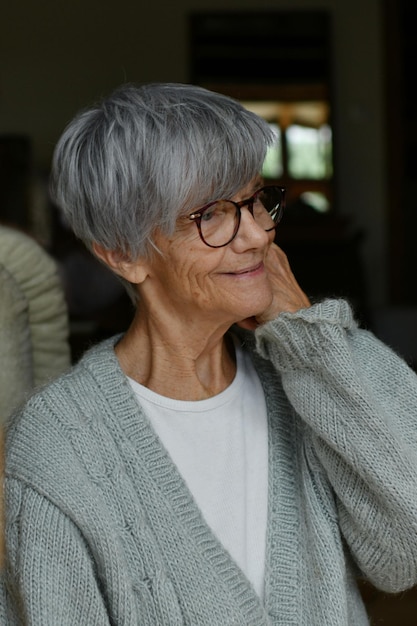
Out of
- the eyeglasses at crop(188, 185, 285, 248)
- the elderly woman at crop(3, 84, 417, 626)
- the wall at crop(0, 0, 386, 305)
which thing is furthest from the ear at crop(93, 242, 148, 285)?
the wall at crop(0, 0, 386, 305)

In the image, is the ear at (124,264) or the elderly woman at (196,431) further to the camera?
the ear at (124,264)

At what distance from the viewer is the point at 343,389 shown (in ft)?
4.48

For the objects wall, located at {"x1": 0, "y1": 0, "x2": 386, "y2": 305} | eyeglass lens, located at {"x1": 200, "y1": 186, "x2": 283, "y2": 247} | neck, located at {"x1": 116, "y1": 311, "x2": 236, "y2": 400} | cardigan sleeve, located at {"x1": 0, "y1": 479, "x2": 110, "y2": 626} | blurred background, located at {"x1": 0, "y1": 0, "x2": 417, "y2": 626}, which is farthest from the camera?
wall, located at {"x1": 0, "y1": 0, "x2": 386, "y2": 305}

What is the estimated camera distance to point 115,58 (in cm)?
580

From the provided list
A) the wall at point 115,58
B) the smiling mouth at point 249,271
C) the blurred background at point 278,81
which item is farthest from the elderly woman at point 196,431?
the wall at point 115,58

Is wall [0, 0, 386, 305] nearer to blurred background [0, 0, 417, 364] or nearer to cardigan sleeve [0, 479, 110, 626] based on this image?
blurred background [0, 0, 417, 364]

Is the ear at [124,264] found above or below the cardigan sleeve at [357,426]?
above

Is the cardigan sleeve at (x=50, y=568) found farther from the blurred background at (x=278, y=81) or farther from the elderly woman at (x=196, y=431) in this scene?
the blurred background at (x=278, y=81)

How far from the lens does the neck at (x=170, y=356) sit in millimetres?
1453

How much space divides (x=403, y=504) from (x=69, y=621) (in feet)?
1.54

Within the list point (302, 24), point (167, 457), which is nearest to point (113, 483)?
point (167, 457)

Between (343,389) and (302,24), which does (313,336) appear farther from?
(302,24)

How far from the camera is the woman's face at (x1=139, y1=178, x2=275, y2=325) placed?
1361 millimetres

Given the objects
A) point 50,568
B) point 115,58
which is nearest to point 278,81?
point 115,58
